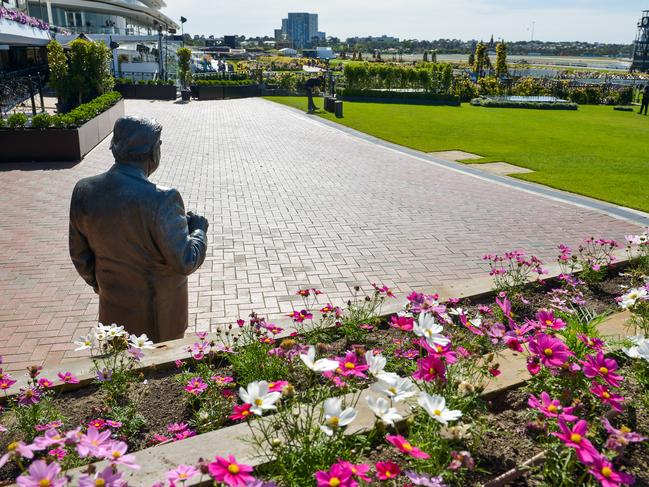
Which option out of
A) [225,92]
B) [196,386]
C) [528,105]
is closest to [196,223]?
[196,386]

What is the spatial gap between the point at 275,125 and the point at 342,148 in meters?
5.72

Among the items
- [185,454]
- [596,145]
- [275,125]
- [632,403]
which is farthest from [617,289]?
[275,125]

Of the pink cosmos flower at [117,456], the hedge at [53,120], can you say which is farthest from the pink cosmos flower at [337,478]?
the hedge at [53,120]

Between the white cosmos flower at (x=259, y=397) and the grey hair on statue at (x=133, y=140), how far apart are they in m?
2.13

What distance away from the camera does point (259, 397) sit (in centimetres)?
198

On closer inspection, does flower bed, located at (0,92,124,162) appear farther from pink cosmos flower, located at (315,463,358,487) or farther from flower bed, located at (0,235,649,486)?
pink cosmos flower, located at (315,463,358,487)

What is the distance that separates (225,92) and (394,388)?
33.3 metres

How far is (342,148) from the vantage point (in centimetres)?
1650

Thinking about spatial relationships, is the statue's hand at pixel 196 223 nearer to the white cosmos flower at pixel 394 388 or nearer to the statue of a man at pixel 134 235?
the statue of a man at pixel 134 235

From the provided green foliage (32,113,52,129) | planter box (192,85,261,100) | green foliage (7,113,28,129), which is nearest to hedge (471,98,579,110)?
planter box (192,85,261,100)

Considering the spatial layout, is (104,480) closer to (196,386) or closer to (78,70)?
(196,386)

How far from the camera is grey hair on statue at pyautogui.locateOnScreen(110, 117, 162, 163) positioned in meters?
3.52

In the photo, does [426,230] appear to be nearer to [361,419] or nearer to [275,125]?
[361,419]

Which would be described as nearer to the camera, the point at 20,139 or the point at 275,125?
the point at 20,139
